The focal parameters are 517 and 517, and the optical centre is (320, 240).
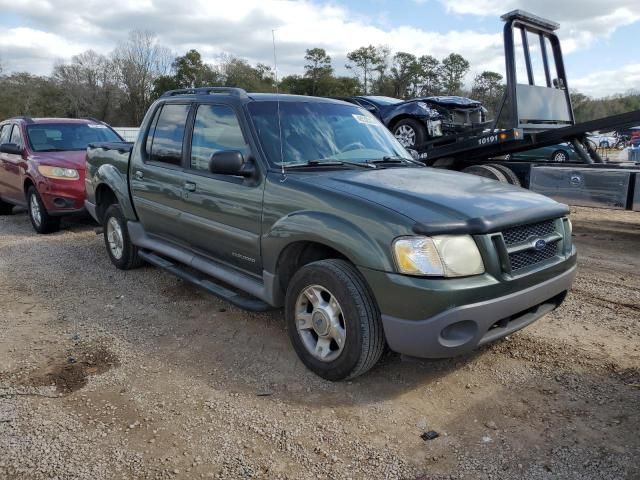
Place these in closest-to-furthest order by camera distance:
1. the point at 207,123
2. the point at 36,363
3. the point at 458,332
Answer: the point at 458,332
the point at 36,363
the point at 207,123

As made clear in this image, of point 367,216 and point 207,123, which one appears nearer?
point 367,216

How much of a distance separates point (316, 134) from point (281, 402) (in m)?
2.04

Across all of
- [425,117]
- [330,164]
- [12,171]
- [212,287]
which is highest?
[425,117]

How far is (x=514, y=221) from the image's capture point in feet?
10.00

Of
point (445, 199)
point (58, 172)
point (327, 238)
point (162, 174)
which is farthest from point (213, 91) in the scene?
point (58, 172)

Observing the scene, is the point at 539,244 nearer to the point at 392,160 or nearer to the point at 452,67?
the point at 392,160

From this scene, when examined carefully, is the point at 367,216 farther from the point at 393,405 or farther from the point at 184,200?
the point at 184,200

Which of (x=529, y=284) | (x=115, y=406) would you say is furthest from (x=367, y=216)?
(x=115, y=406)

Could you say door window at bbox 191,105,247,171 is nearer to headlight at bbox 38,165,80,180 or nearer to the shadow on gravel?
the shadow on gravel

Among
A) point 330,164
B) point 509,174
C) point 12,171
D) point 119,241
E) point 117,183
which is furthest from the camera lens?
point 12,171

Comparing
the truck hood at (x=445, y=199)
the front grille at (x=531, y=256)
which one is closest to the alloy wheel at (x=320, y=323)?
the truck hood at (x=445, y=199)

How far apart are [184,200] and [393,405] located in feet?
8.18

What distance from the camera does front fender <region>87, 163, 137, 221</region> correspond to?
5441 mm

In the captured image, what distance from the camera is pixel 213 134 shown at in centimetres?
427
